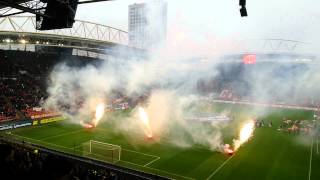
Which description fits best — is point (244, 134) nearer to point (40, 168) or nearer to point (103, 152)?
point (103, 152)

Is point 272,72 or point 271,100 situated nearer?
point 271,100

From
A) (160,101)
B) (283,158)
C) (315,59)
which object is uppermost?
(315,59)

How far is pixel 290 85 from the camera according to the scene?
62.0 meters

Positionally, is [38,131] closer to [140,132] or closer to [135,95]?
[140,132]

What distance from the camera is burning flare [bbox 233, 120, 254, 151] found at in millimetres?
27225

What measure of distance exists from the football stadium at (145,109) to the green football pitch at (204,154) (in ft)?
0.28

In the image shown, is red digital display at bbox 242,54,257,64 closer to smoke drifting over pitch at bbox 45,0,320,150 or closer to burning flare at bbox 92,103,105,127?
smoke drifting over pitch at bbox 45,0,320,150

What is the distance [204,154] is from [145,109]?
1678cm

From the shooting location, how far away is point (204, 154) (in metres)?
24.0

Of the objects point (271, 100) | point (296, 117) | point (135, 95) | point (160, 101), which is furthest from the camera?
point (271, 100)

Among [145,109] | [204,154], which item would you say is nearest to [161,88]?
[145,109]

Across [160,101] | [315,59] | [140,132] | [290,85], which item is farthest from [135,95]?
[315,59]

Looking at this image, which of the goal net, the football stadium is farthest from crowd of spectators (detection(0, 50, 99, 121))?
the goal net

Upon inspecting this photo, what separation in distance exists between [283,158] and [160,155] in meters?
9.04
